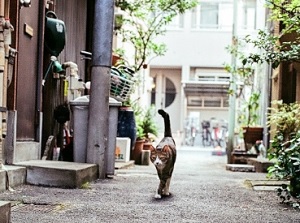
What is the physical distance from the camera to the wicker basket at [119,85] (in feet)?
24.5

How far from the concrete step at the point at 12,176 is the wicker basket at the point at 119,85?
2822 millimetres

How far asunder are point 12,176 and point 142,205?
1.15 meters

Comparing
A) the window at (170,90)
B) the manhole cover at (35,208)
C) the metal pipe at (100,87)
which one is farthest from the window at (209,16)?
the manhole cover at (35,208)

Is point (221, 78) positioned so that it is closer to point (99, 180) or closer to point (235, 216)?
point (99, 180)

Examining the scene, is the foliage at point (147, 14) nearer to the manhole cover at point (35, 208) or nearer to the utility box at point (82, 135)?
the utility box at point (82, 135)

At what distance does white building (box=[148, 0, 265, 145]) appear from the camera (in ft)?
76.3

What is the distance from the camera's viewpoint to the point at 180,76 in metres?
→ 24.2

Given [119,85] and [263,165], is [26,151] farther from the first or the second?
[263,165]

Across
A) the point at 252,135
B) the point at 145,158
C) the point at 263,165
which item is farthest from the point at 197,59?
the point at 263,165

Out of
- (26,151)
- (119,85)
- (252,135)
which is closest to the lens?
(26,151)

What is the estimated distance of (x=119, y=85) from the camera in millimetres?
7523

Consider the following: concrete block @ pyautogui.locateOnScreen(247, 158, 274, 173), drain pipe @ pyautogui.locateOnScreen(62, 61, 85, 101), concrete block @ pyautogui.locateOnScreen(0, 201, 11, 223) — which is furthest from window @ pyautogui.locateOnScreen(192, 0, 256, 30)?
concrete block @ pyautogui.locateOnScreen(0, 201, 11, 223)

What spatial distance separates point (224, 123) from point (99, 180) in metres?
18.6

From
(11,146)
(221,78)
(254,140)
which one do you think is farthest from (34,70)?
(221,78)
